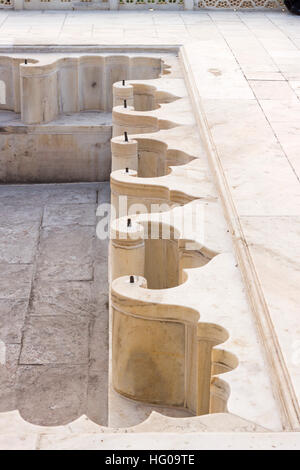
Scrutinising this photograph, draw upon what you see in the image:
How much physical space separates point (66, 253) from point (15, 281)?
0.73m

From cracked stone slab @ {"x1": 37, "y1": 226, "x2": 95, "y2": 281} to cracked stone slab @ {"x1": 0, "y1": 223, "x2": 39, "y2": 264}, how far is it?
8 centimetres

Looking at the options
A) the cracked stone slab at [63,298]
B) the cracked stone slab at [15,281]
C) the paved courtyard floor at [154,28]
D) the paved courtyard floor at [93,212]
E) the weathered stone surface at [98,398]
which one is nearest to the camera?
the paved courtyard floor at [93,212]

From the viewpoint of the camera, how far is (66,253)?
24.7ft

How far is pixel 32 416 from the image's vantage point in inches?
204

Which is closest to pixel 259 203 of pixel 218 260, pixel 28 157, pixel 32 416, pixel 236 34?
pixel 218 260

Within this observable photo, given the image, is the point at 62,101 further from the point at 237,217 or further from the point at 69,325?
the point at 237,217

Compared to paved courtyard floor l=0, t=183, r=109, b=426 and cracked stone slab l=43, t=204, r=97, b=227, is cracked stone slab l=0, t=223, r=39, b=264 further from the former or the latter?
cracked stone slab l=43, t=204, r=97, b=227

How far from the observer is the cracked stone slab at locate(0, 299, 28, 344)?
608cm

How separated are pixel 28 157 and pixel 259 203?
4542mm

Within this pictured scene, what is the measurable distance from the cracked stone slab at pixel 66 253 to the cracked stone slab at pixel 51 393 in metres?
1.47

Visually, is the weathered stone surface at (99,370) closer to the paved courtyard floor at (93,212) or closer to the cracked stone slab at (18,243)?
the paved courtyard floor at (93,212)

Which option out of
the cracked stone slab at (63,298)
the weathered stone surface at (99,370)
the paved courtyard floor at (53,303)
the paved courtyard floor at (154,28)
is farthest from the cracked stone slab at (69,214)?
the paved courtyard floor at (154,28)

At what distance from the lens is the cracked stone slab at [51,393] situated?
17.0ft

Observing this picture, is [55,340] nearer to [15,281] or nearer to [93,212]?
[15,281]
